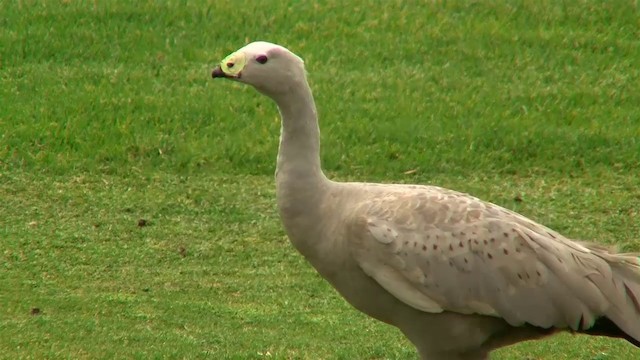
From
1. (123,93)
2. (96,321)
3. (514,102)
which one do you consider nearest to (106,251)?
(96,321)

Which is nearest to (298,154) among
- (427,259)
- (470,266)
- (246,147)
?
(427,259)

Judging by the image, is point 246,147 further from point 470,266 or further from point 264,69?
point 470,266

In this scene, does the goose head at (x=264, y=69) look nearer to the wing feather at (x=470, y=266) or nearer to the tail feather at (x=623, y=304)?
the wing feather at (x=470, y=266)

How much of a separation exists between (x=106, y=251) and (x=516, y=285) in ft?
12.0

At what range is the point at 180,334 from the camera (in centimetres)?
766

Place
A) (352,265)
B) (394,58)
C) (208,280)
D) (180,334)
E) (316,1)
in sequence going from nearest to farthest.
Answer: (352,265), (180,334), (208,280), (394,58), (316,1)

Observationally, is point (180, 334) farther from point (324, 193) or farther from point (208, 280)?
point (324, 193)

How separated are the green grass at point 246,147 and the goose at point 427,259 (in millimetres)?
1294

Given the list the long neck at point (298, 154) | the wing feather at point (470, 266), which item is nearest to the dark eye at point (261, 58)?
the long neck at point (298, 154)

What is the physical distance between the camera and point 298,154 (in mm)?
6281

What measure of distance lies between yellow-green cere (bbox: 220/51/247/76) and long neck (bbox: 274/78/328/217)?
0.25 metres

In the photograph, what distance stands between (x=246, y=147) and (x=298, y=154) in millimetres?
4609

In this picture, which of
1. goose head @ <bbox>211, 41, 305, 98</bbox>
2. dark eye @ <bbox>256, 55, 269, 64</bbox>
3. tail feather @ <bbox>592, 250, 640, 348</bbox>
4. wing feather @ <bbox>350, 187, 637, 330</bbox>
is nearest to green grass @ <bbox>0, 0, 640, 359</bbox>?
tail feather @ <bbox>592, 250, 640, 348</bbox>

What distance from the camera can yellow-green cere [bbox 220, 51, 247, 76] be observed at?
6.14 metres
